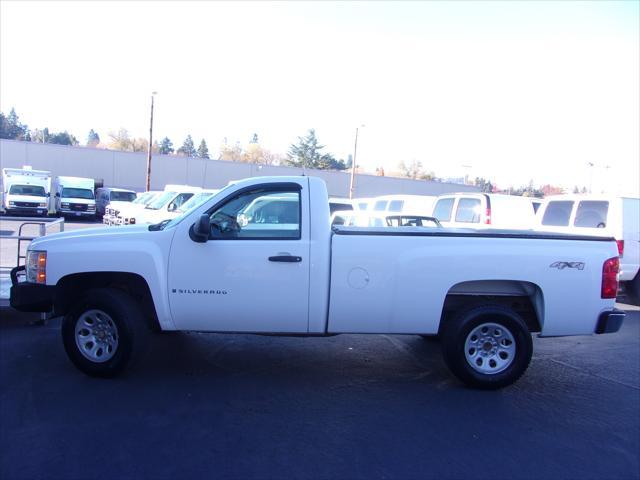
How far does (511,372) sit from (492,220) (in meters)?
8.42

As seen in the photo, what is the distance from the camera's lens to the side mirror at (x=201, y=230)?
520cm

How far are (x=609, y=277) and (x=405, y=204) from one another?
13.5 m

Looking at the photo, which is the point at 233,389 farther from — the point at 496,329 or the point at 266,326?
the point at 496,329

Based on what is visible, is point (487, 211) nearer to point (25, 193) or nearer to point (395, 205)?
point (395, 205)

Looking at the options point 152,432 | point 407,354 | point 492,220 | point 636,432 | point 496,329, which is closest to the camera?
point 152,432

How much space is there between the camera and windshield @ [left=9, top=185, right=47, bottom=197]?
28109 millimetres

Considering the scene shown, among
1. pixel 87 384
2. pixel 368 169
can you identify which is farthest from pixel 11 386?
pixel 368 169

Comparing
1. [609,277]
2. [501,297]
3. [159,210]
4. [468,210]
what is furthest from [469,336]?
[159,210]

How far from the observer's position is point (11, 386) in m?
Result: 5.19

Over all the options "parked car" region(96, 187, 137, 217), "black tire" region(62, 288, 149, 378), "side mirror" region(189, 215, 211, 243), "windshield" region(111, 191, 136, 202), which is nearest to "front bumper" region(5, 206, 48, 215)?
"parked car" region(96, 187, 137, 217)

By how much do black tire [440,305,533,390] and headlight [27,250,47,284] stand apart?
4.10 m

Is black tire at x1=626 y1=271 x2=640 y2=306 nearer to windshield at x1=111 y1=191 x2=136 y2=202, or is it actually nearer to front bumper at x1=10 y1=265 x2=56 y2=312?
front bumper at x1=10 y1=265 x2=56 y2=312

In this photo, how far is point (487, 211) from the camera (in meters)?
13.4

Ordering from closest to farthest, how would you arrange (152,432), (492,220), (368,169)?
(152,432) < (492,220) < (368,169)
